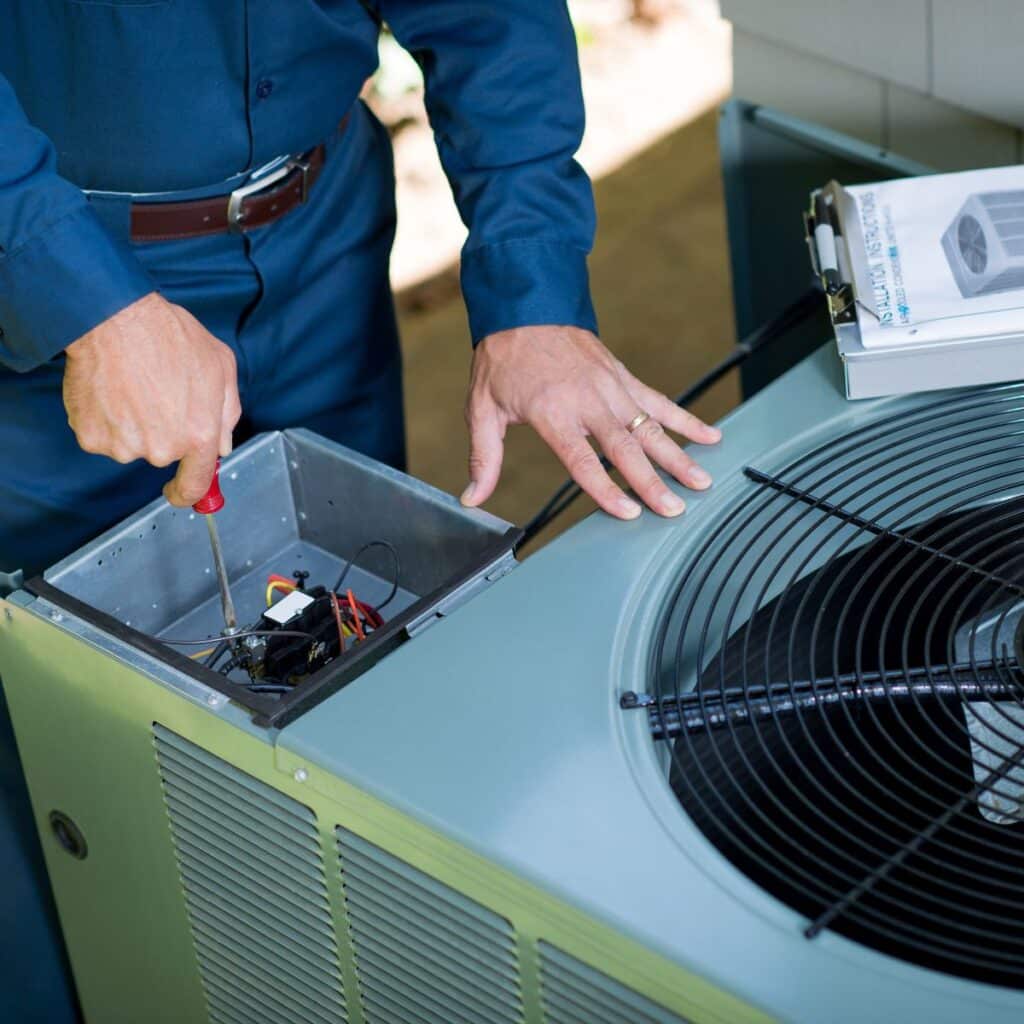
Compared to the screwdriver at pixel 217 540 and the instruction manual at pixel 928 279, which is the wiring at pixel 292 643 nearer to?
the screwdriver at pixel 217 540

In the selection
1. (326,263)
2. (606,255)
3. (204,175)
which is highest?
(204,175)

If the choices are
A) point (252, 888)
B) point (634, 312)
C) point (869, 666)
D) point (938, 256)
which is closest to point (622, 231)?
point (634, 312)

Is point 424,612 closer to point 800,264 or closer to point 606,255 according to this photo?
point 800,264

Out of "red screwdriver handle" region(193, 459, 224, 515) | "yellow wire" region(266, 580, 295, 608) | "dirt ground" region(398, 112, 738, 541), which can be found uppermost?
"red screwdriver handle" region(193, 459, 224, 515)

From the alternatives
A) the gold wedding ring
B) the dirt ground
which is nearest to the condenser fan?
the gold wedding ring

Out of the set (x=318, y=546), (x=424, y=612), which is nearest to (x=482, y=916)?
(x=424, y=612)

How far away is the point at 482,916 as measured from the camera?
0.99 m

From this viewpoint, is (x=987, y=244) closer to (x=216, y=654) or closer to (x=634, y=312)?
(x=216, y=654)

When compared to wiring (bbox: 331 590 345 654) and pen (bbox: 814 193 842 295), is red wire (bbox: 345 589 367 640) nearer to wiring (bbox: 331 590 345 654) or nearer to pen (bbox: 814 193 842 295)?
wiring (bbox: 331 590 345 654)

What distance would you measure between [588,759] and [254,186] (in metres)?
0.76

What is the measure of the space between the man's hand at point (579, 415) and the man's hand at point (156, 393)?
0.22m

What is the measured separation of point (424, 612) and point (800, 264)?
3.71 ft

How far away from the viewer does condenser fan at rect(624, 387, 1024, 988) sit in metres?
1.05

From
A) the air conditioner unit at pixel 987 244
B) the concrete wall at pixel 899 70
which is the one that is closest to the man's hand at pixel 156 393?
the air conditioner unit at pixel 987 244
